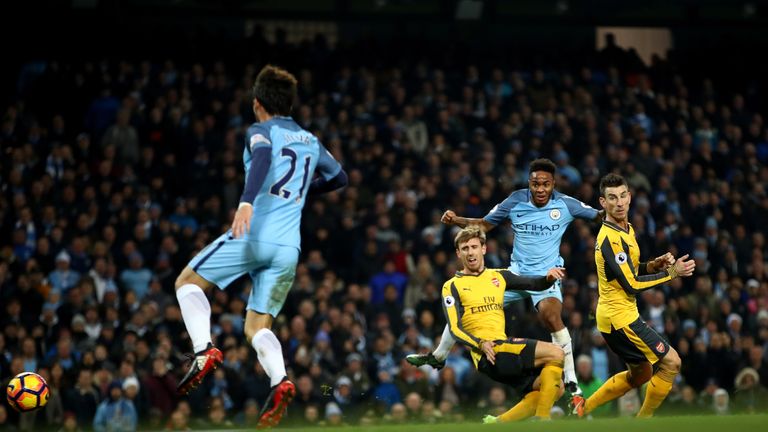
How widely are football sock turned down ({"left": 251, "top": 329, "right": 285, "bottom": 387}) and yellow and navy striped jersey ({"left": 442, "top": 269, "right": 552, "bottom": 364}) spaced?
247 cm

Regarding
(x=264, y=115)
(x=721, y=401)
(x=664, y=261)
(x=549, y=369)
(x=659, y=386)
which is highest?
(x=264, y=115)

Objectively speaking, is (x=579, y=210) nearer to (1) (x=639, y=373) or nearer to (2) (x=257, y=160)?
(1) (x=639, y=373)

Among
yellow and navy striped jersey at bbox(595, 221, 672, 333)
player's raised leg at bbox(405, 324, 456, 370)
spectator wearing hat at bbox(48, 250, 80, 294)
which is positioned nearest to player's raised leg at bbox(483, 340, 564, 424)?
yellow and navy striped jersey at bbox(595, 221, 672, 333)

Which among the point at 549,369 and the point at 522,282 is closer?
the point at 549,369

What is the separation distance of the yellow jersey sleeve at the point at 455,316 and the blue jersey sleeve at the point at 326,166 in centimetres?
230

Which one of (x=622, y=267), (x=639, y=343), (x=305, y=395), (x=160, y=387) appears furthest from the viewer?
(x=305, y=395)

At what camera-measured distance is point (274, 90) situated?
8875 mm

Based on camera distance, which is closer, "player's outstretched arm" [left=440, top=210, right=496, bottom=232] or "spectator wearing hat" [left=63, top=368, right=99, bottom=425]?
"player's outstretched arm" [left=440, top=210, right=496, bottom=232]

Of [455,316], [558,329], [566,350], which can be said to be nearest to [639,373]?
[566,350]

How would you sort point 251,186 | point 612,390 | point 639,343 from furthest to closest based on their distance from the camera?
point 612,390 < point 639,343 < point 251,186

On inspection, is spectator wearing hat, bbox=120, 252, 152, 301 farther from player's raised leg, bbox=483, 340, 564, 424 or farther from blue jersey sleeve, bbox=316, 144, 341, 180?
blue jersey sleeve, bbox=316, 144, 341, 180

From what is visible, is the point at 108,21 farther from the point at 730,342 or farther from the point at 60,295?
the point at 730,342

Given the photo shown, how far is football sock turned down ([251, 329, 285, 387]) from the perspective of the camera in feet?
28.6

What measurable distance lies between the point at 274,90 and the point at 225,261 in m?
1.29
